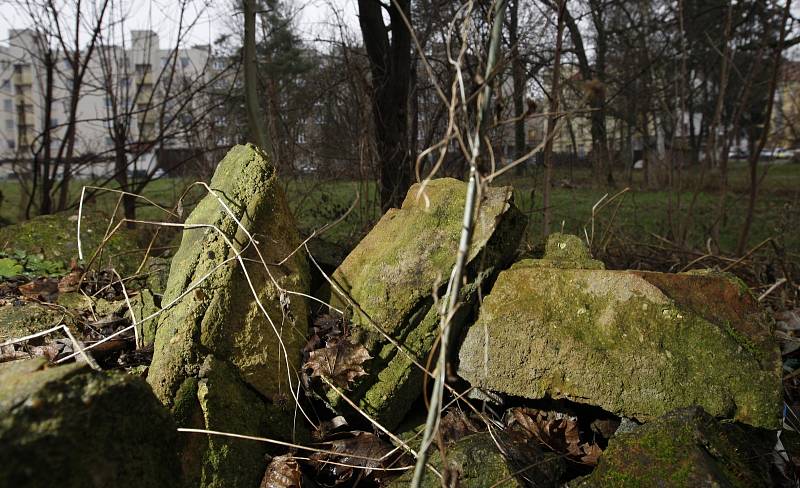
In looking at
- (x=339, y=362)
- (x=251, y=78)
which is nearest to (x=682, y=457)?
(x=339, y=362)

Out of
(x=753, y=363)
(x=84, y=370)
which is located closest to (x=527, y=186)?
(x=753, y=363)

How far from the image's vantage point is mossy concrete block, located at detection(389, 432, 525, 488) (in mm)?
2242

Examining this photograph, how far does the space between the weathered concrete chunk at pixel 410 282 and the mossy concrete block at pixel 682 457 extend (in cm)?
90

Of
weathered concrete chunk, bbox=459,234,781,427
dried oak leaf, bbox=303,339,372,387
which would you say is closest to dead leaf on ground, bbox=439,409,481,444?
weathered concrete chunk, bbox=459,234,781,427

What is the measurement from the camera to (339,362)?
8.87 ft

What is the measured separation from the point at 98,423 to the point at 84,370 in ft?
0.48

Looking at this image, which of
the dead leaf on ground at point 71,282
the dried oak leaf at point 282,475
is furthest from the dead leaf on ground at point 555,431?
the dead leaf on ground at point 71,282

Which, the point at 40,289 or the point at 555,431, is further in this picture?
the point at 40,289

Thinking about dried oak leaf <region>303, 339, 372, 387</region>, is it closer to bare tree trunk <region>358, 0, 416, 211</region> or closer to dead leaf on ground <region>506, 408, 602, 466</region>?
dead leaf on ground <region>506, 408, 602, 466</region>

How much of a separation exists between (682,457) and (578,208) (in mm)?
8897

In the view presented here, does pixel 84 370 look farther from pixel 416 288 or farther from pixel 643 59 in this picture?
pixel 643 59

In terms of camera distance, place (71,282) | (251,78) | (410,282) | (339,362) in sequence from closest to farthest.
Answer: (339,362) < (410,282) < (71,282) < (251,78)

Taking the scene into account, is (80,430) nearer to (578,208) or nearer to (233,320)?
(233,320)

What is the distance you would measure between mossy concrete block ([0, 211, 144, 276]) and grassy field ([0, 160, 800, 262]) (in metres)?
1.58
